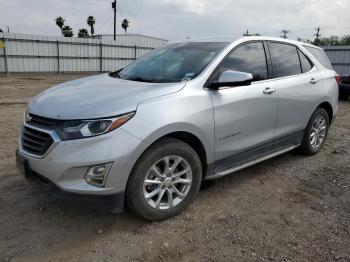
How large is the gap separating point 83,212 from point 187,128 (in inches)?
52.9

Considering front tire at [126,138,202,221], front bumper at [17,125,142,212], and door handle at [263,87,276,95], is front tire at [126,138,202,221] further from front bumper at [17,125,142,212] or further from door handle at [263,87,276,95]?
door handle at [263,87,276,95]

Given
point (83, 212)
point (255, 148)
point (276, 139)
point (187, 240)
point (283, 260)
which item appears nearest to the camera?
point (283, 260)

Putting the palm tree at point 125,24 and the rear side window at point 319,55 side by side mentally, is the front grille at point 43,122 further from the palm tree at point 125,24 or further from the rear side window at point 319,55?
the palm tree at point 125,24

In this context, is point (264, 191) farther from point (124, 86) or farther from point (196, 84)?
point (124, 86)

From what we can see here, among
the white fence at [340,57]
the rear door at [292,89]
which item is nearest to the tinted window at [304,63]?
the rear door at [292,89]

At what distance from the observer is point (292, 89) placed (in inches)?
177

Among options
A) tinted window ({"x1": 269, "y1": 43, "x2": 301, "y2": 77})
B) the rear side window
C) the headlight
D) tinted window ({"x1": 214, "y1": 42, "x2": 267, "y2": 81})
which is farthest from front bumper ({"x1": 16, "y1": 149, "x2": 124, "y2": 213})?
the rear side window

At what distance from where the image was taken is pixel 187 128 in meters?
3.25

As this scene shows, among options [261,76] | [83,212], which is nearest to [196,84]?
[261,76]

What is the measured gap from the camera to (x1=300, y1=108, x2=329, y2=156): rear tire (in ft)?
16.7

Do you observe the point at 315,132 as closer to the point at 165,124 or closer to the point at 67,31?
the point at 165,124

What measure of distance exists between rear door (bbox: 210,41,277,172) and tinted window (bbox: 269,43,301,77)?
0.65 ft

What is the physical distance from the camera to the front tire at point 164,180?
3.05 metres

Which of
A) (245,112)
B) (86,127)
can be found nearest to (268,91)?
(245,112)
